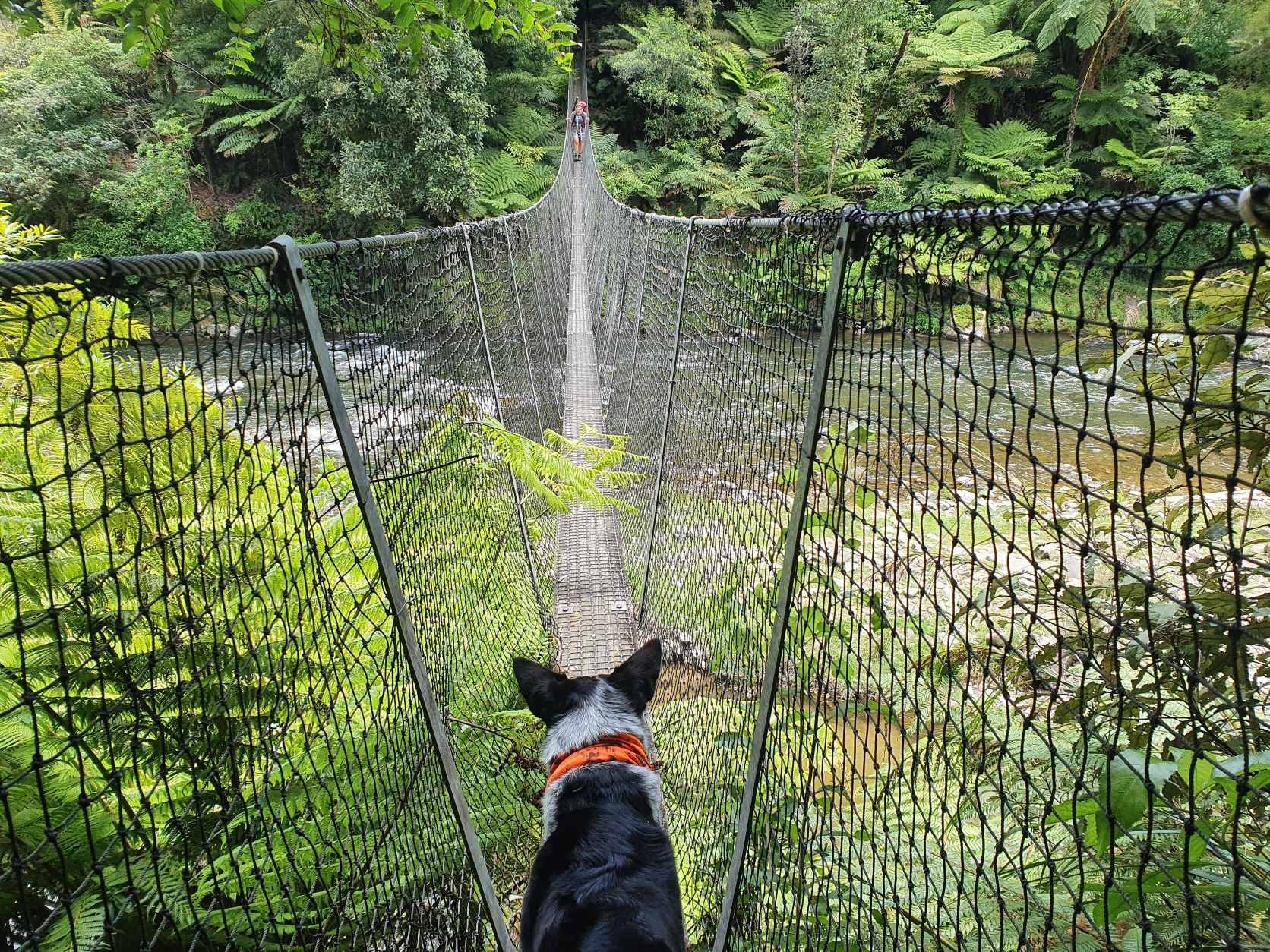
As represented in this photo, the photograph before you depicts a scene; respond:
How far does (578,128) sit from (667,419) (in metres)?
12.3

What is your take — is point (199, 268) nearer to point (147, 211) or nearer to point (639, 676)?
point (639, 676)

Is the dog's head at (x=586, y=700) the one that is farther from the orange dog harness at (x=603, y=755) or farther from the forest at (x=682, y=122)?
the forest at (x=682, y=122)

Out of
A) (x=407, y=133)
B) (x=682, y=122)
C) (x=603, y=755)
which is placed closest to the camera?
(x=603, y=755)

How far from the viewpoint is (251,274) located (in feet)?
3.16

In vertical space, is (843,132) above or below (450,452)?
above

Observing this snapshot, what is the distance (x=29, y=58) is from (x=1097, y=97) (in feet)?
64.7

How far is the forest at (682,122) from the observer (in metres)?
11.3

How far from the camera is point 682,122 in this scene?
50.5ft

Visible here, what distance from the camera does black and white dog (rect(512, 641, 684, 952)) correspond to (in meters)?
1.26

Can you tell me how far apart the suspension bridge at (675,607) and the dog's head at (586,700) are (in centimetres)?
22

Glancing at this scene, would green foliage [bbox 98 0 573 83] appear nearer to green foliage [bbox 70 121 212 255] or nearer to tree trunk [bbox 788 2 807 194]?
tree trunk [bbox 788 2 807 194]

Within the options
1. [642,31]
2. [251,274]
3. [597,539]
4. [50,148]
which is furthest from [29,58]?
[251,274]

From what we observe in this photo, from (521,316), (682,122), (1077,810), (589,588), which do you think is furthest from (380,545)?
(682,122)

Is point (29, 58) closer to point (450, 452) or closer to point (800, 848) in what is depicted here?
point (450, 452)
